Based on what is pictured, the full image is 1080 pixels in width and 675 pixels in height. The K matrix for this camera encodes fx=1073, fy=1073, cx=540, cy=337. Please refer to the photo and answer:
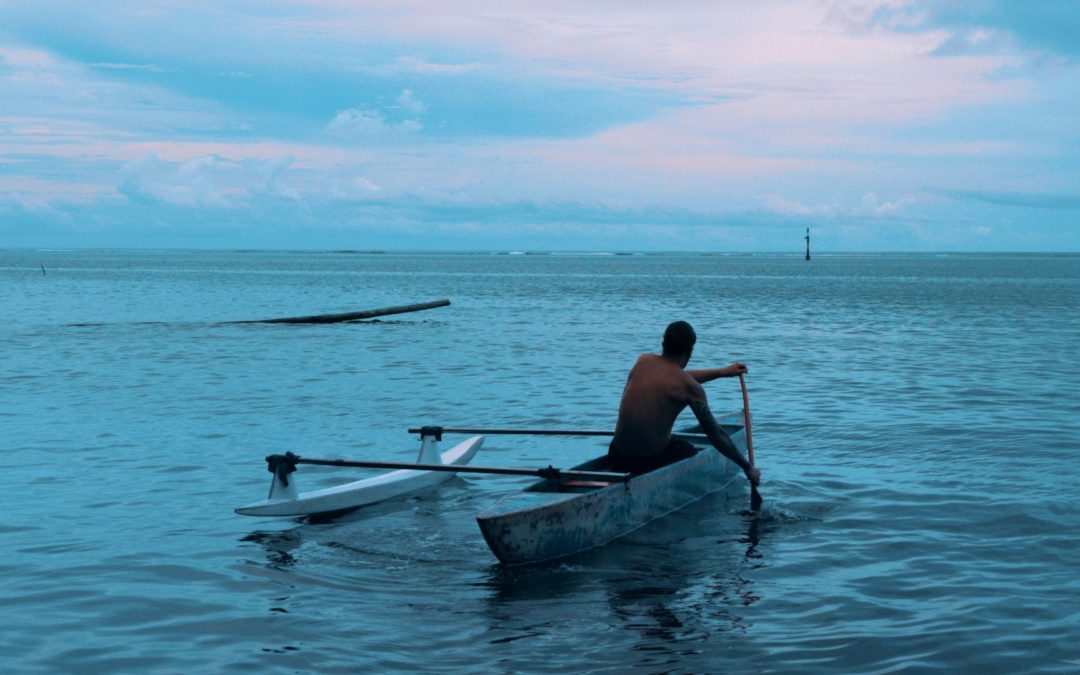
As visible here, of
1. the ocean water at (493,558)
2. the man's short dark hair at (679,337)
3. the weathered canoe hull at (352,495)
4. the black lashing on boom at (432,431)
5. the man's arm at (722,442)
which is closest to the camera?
A: the ocean water at (493,558)

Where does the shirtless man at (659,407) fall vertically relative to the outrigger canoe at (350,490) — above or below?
above

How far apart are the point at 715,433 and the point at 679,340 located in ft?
3.66

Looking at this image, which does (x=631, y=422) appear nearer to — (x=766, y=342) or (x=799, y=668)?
(x=799, y=668)

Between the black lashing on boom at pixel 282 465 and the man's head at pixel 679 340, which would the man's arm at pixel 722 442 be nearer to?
the man's head at pixel 679 340

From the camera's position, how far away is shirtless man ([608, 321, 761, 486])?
35.7 ft

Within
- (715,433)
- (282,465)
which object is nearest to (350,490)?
(282,465)

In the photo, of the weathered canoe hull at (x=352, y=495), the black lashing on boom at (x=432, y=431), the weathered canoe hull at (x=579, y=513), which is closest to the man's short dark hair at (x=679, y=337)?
the weathered canoe hull at (x=579, y=513)

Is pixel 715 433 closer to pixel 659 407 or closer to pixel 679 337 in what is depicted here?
pixel 659 407

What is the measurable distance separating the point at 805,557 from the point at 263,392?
1501cm

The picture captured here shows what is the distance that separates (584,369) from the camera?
27.3 meters

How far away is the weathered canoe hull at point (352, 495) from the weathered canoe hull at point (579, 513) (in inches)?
106

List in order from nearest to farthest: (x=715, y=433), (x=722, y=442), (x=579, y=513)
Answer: (x=579, y=513) → (x=715, y=433) → (x=722, y=442)

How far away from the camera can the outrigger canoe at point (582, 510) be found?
9.49 meters

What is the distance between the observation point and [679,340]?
10844 millimetres
